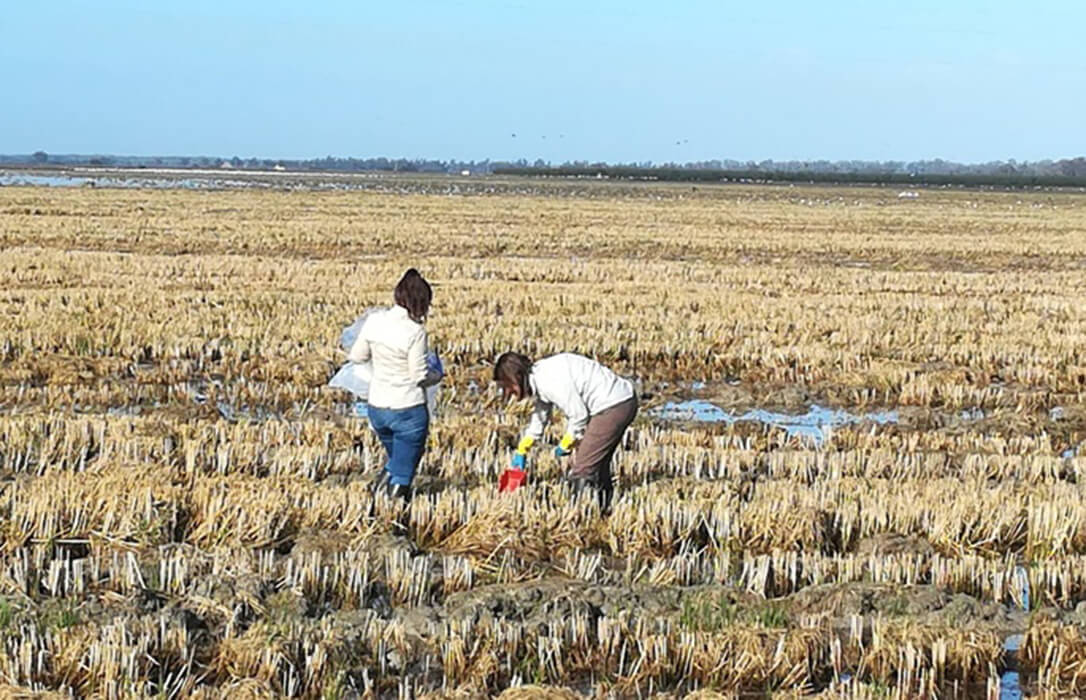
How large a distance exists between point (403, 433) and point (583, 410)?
1026 millimetres

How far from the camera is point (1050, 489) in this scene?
28.7ft

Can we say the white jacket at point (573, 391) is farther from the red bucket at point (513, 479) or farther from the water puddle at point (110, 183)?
the water puddle at point (110, 183)

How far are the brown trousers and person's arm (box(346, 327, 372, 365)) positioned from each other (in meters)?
1.31

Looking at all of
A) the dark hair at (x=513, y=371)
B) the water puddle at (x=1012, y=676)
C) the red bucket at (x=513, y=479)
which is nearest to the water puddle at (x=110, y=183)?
the red bucket at (x=513, y=479)

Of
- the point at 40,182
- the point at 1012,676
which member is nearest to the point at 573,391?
the point at 1012,676

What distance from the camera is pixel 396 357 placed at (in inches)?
313

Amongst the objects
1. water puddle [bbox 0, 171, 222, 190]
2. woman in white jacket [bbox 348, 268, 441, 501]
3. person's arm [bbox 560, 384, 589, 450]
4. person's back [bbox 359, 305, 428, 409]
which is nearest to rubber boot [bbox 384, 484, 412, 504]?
woman in white jacket [bbox 348, 268, 441, 501]

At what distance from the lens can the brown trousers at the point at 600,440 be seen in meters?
8.02

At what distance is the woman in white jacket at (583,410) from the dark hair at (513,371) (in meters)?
0.06

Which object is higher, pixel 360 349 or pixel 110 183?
pixel 360 349

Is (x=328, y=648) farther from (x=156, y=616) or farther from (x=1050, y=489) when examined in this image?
(x=1050, y=489)

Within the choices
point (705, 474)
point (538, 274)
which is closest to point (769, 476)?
point (705, 474)

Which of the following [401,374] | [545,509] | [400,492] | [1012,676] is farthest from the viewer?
[400,492]

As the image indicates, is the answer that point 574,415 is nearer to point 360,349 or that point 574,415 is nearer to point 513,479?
point 513,479
